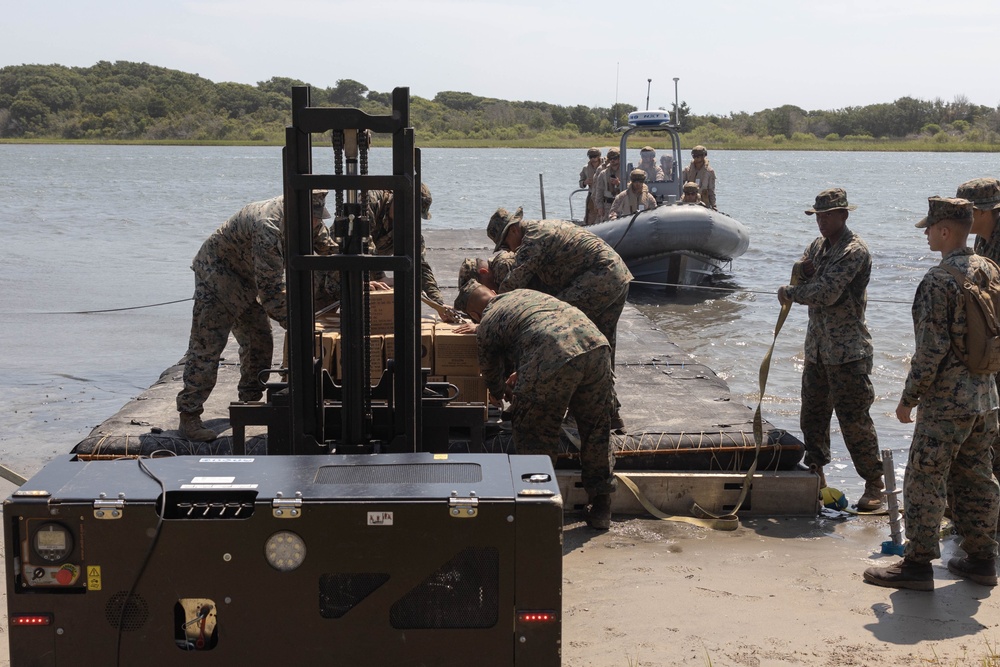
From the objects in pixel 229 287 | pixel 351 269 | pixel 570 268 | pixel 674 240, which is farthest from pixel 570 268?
pixel 674 240

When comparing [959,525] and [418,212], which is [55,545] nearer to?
[418,212]

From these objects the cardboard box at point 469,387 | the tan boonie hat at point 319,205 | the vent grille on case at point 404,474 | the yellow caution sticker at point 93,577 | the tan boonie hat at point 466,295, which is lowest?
the cardboard box at point 469,387

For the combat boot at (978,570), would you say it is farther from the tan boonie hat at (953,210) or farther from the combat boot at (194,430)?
the combat boot at (194,430)

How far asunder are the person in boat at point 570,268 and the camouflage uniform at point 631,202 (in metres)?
8.96

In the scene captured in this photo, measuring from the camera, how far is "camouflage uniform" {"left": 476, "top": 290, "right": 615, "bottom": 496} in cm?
550

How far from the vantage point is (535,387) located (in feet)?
18.2

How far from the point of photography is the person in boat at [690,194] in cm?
1565

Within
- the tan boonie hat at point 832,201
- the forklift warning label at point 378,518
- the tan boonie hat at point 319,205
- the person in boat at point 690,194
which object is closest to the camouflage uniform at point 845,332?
the tan boonie hat at point 832,201

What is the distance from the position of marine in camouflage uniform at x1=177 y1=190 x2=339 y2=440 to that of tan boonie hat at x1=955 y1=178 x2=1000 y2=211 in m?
3.21

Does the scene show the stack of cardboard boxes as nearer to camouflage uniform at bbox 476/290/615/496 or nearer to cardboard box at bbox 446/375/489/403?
cardboard box at bbox 446/375/489/403

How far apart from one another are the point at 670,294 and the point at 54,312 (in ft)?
27.4

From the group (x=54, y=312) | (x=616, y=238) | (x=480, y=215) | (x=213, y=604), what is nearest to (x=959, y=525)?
(x=213, y=604)

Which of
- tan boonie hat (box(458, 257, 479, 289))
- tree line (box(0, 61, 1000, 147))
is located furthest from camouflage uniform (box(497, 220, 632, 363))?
tree line (box(0, 61, 1000, 147))

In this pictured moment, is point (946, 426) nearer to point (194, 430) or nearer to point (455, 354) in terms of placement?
point (455, 354)
